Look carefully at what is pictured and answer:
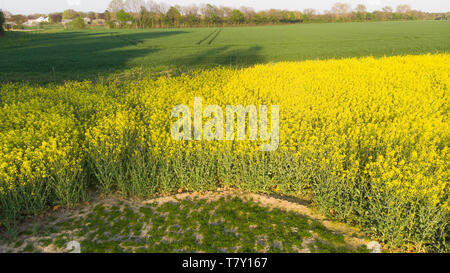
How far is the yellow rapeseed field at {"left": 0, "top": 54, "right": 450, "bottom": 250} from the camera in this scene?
4.97 m

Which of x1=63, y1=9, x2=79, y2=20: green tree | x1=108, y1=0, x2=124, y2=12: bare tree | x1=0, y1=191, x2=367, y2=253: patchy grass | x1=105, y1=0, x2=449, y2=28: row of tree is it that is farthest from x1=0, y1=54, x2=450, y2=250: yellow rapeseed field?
x1=63, y1=9, x2=79, y2=20: green tree

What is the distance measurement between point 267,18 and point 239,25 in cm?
1362

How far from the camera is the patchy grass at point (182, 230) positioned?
4605 millimetres

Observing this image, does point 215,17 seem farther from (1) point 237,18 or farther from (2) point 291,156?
(2) point 291,156

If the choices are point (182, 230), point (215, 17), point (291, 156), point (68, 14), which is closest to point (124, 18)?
point (215, 17)

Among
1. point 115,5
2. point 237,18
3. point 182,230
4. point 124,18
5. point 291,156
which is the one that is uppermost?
point 115,5

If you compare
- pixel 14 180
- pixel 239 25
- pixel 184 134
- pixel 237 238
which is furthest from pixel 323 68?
pixel 239 25

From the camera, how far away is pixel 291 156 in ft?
22.0

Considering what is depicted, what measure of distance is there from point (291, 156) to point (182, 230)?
3173mm

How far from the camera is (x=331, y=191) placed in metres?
5.73

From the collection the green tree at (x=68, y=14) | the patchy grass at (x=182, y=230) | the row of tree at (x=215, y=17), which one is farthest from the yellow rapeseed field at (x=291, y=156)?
the green tree at (x=68, y=14)

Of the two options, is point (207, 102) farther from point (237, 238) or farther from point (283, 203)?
point (237, 238)

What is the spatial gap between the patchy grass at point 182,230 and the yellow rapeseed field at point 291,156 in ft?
2.28

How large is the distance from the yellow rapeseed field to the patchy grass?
0.69 m
